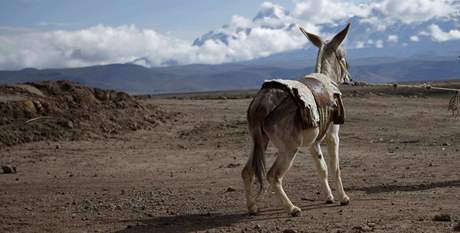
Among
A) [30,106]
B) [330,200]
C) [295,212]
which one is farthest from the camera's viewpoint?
[30,106]

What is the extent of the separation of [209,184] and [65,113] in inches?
418

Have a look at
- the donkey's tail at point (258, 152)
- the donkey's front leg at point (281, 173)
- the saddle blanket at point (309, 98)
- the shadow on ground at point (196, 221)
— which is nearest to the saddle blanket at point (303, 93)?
the saddle blanket at point (309, 98)

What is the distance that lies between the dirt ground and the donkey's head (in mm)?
1999

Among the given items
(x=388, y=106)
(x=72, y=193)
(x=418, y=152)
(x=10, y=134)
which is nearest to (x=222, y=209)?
(x=72, y=193)

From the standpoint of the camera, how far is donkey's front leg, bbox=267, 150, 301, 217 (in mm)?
9148

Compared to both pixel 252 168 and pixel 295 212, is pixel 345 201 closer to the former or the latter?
pixel 295 212

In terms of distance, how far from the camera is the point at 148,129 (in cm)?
2316

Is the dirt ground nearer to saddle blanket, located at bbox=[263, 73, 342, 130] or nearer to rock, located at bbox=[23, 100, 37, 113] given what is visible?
saddle blanket, located at bbox=[263, 73, 342, 130]

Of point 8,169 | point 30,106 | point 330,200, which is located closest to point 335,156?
point 330,200

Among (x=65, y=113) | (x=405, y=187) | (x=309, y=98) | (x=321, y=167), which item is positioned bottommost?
(x=405, y=187)

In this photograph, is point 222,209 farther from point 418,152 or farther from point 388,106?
point 388,106

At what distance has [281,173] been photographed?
9.22 m

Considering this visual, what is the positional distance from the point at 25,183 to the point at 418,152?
9193 mm

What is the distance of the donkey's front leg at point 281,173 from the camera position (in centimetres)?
915
